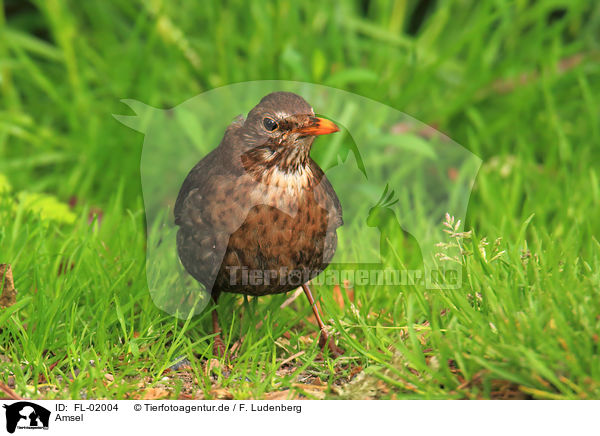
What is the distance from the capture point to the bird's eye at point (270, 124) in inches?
99.5

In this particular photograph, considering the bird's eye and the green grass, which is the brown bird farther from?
the green grass

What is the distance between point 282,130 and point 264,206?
0.94 feet

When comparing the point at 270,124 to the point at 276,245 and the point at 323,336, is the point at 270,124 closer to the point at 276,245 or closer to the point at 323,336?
the point at 276,245

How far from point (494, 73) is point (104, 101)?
2.93 m

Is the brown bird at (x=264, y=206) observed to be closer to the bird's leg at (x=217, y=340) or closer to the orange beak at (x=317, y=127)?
the orange beak at (x=317, y=127)

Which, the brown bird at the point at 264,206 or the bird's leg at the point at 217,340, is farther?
the bird's leg at the point at 217,340

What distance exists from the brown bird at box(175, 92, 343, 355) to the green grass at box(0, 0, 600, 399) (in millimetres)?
350
